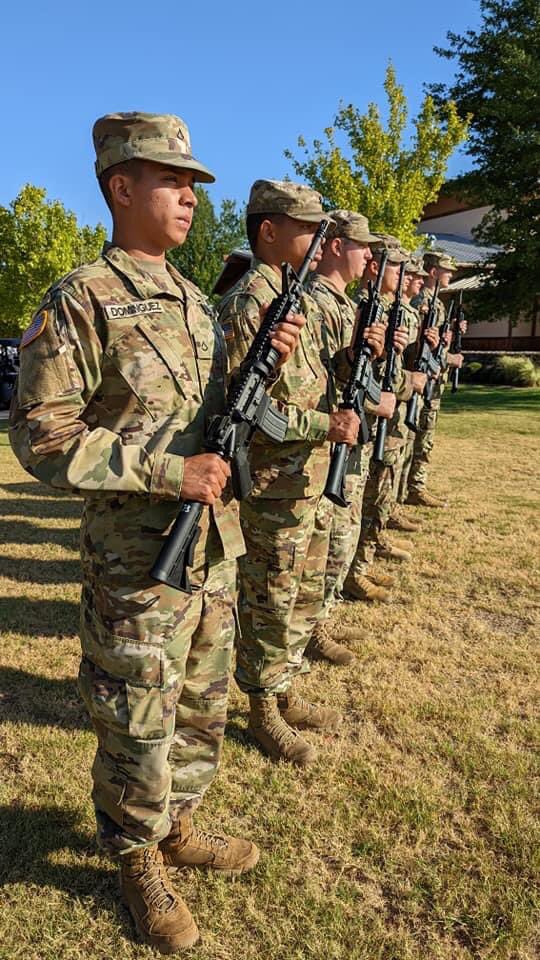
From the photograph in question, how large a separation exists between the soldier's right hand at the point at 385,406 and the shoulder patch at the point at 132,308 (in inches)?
104

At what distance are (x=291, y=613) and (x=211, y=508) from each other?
4.43 ft

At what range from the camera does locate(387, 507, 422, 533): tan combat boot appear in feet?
25.4

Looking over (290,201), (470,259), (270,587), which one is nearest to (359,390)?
(290,201)

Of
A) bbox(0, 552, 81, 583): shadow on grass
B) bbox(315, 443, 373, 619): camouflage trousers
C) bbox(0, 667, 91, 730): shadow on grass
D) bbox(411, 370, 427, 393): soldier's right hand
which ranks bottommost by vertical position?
bbox(0, 667, 91, 730): shadow on grass

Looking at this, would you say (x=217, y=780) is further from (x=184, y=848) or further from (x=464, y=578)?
(x=464, y=578)

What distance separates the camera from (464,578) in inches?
248

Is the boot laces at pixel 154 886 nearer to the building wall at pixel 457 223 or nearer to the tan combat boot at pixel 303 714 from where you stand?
the tan combat boot at pixel 303 714

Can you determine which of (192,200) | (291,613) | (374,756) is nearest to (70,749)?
(291,613)

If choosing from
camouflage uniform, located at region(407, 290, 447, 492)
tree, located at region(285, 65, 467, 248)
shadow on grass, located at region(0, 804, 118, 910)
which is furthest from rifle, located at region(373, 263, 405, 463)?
tree, located at region(285, 65, 467, 248)

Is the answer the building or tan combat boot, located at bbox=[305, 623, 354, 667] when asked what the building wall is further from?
tan combat boot, located at bbox=[305, 623, 354, 667]

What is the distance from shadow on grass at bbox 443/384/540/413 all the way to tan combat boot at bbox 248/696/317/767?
56.5ft

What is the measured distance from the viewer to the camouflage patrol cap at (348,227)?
13.5 ft

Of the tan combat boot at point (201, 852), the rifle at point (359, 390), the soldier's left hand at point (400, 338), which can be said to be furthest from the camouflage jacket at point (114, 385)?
the soldier's left hand at point (400, 338)

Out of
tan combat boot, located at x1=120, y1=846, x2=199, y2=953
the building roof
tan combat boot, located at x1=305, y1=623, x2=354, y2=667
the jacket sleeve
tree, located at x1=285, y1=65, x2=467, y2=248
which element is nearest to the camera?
the jacket sleeve
